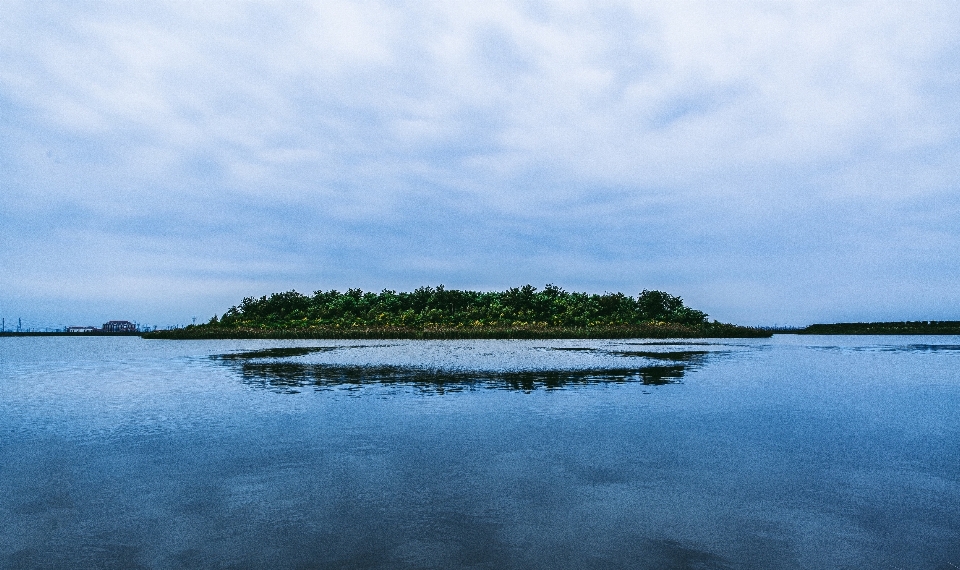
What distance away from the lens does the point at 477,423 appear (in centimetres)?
1916

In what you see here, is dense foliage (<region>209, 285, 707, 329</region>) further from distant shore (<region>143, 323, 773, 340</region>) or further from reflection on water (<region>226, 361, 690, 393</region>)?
reflection on water (<region>226, 361, 690, 393</region>)

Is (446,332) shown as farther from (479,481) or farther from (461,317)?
(479,481)

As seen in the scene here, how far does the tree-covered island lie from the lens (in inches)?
4882

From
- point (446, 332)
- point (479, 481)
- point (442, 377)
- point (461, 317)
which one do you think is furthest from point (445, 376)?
point (461, 317)

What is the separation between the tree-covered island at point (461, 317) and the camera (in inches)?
4882

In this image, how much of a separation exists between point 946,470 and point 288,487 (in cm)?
1559

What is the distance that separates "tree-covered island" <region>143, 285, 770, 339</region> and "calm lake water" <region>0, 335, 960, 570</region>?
316 ft

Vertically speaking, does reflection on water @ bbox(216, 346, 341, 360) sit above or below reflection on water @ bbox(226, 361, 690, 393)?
above

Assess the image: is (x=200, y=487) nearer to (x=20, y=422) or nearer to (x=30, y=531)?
(x=30, y=531)

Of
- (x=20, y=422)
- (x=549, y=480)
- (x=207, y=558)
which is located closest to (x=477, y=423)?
(x=549, y=480)

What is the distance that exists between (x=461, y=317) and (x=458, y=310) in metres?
6.25

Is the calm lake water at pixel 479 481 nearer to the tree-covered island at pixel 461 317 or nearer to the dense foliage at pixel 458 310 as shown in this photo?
the tree-covered island at pixel 461 317

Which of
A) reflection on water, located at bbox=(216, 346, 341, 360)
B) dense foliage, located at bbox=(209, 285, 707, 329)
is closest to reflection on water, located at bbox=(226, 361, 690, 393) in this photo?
reflection on water, located at bbox=(216, 346, 341, 360)

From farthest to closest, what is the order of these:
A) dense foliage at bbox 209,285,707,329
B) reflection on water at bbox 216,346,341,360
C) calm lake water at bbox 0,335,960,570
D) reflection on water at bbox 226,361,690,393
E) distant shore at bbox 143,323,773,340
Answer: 1. dense foliage at bbox 209,285,707,329
2. distant shore at bbox 143,323,773,340
3. reflection on water at bbox 216,346,341,360
4. reflection on water at bbox 226,361,690,393
5. calm lake water at bbox 0,335,960,570
